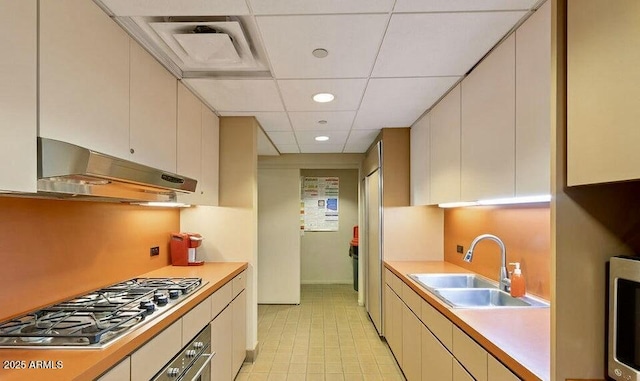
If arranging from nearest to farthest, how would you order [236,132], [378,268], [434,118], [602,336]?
[602,336], [434,118], [236,132], [378,268]

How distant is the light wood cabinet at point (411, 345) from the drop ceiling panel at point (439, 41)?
5.58 ft

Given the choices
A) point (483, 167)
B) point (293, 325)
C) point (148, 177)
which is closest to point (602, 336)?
point (483, 167)

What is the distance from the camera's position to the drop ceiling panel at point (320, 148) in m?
4.71

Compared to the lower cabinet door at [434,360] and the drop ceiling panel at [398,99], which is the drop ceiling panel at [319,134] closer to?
the drop ceiling panel at [398,99]

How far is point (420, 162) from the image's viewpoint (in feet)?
10.8

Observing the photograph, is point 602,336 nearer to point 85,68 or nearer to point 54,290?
point 85,68

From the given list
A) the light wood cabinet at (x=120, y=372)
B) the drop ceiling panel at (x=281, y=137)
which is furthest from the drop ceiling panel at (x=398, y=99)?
the light wood cabinet at (x=120, y=372)

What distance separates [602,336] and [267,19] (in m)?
1.74

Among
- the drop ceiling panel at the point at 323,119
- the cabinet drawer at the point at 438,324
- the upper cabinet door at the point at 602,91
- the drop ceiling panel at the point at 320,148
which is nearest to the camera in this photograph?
the upper cabinet door at the point at 602,91

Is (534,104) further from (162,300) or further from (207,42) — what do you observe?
(162,300)

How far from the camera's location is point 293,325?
4.38 meters

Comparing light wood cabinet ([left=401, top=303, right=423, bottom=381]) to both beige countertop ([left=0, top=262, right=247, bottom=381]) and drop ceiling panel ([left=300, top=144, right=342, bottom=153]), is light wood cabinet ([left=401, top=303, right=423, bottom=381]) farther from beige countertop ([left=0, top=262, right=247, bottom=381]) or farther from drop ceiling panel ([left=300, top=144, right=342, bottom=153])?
drop ceiling panel ([left=300, top=144, right=342, bottom=153])

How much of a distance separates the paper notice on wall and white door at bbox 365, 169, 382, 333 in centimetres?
209

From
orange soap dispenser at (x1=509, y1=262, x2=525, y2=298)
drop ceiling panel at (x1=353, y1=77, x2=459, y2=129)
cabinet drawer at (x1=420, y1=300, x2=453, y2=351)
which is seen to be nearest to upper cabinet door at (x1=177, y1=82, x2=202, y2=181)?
drop ceiling panel at (x1=353, y1=77, x2=459, y2=129)
